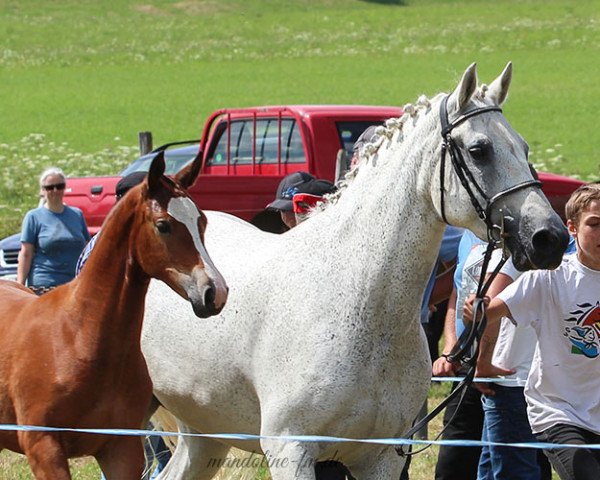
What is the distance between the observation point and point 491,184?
15.8ft

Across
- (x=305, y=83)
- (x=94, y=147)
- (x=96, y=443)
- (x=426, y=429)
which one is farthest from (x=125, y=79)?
(x=96, y=443)

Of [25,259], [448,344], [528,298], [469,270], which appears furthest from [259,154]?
[528,298]

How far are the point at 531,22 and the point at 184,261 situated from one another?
6039 centimetres

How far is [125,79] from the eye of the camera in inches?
1982

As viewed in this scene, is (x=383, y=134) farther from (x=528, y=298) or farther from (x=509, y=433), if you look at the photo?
(x=509, y=433)

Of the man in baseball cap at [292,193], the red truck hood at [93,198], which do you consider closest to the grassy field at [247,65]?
the red truck hood at [93,198]

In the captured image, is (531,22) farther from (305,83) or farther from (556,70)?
(305,83)

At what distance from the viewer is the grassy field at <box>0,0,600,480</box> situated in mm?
36906

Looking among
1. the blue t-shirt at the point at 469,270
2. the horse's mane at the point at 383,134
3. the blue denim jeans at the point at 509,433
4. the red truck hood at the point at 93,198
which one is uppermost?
the horse's mane at the point at 383,134

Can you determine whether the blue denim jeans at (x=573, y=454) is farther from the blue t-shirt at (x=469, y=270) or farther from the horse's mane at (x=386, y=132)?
the horse's mane at (x=386, y=132)

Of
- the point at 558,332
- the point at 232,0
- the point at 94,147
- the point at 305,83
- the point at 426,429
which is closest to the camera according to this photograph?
the point at 558,332

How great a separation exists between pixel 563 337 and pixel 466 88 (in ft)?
3.91

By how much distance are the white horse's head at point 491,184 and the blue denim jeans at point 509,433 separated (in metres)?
1.45

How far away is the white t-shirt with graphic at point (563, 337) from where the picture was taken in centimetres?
523
